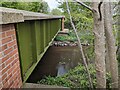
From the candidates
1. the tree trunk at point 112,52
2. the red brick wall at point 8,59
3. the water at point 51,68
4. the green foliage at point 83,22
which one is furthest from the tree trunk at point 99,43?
the water at point 51,68

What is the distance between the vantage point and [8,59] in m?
1.84

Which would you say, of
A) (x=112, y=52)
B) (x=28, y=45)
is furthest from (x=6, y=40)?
(x=112, y=52)

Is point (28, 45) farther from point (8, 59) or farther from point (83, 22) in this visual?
point (83, 22)

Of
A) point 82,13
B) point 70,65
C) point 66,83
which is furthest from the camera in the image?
Answer: point 70,65

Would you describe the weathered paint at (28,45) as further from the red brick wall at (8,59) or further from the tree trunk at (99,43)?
the tree trunk at (99,43)

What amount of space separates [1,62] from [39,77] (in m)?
4.05

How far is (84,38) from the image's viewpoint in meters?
5.58

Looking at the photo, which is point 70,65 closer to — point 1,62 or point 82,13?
point 82,13

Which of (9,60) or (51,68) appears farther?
(51,68)

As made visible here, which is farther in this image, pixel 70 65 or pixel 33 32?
pixel 70 65

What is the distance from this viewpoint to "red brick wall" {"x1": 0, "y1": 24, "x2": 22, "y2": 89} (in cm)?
169

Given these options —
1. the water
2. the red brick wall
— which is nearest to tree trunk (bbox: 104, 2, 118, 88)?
the red brick wall

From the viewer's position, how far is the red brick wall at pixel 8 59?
66.5 inches

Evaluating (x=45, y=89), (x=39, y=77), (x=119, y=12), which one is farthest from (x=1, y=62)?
(x=39, y=77)
